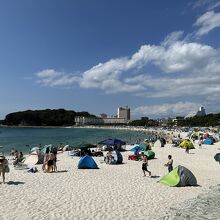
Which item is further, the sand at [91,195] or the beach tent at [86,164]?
the beach tent at [86,164]

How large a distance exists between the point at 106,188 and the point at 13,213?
5323 millimetres

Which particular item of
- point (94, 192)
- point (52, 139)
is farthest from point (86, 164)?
point (52, 139)

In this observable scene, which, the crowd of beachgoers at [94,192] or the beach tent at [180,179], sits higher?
the beach tent at [180,179]

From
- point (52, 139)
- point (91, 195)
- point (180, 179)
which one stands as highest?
point (180, 179)

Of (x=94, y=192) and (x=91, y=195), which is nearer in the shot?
(x=91, y=195)

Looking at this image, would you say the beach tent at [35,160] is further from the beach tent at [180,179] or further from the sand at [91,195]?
the beach tent at [180,179]

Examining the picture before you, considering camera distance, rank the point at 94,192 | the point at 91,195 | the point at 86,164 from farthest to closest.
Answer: the point at 86,164
the point at 94,192
the point at 91,195

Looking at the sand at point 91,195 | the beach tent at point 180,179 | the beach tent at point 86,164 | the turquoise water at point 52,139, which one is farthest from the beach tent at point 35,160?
the turquoise water at point 52,139

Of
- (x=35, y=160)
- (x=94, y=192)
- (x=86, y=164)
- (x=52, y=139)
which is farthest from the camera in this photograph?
(x=52, y=139)

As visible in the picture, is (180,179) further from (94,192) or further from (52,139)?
(52,139)

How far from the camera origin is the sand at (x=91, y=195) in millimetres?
11078

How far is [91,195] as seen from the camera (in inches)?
545

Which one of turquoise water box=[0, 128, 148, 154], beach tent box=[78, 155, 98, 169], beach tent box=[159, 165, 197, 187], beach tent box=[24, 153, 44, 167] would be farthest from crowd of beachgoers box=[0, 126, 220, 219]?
turquoise water box=[0, 128, 148, 154]

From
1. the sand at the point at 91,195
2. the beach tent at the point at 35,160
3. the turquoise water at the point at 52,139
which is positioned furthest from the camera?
the turquoise water at the point at 52,139
